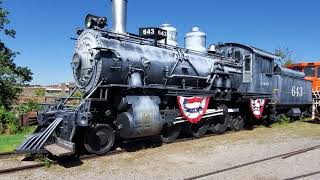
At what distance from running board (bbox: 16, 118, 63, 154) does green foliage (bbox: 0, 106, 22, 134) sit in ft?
16.3

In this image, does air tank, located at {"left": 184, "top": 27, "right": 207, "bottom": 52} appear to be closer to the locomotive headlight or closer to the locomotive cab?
the locomotive cab

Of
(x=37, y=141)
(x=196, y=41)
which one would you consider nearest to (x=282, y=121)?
(x=196, y=41)

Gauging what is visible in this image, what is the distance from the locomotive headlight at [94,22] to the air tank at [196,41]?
4.73 meters

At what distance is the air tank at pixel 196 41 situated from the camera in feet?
50.2

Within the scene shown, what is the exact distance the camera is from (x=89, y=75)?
11133mm

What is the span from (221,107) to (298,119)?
8.71 meters

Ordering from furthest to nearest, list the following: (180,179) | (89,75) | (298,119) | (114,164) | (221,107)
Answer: (298,119) < (221,107) < (89,75) < (114,164) < (180,179)

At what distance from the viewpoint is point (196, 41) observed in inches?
606

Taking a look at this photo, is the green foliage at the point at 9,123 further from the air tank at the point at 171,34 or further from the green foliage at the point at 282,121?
the green foliage at the point at 282,121

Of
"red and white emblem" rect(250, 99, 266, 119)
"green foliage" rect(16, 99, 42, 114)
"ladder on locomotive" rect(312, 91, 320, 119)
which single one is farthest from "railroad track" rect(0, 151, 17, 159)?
"ladder on locomotive" rect(312, 91, 320, 119)

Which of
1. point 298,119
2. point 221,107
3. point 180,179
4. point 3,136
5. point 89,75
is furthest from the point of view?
point 298,119

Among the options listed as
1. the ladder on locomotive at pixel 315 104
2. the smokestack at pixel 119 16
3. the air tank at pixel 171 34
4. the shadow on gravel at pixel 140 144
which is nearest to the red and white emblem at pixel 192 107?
the shadow on gravel at pixel 140 144

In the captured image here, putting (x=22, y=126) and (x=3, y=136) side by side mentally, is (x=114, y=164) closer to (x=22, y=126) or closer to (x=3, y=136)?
(x=3, y=136)

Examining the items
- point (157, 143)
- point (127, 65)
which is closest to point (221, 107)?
point (157, 143)
